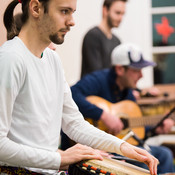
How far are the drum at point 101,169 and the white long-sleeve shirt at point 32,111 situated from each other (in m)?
0.06

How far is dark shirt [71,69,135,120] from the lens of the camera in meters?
2.44

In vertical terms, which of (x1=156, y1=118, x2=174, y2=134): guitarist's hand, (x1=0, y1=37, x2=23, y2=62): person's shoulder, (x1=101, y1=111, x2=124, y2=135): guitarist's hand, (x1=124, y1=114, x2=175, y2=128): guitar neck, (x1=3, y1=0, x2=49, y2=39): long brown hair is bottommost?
(x1=156, y1=118, x2=174, y2=134): guitarist's hand

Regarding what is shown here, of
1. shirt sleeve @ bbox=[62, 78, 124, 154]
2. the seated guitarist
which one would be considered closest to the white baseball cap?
the seated guitarist

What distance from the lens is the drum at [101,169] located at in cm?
117

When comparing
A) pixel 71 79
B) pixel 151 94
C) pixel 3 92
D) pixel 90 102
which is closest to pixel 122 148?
pixel 3 92

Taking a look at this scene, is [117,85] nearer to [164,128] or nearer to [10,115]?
[164,128]

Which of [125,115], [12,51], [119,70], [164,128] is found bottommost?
[164,128]

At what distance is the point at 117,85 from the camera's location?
8.34 ft

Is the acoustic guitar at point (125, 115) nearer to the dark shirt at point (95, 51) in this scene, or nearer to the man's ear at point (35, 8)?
the dark shirt at point (95, 51)

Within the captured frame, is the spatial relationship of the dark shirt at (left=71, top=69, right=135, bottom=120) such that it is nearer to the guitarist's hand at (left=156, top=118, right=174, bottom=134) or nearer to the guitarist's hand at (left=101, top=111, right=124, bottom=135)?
the guitarist's hand at (left=101, top=111, right=124, bottom=135)

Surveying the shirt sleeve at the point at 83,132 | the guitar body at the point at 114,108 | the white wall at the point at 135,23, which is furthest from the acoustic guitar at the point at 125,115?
the white wall at the point at 135,23

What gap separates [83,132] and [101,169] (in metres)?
0.18

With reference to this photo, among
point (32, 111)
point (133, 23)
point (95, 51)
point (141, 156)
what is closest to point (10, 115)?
point (32, 111)

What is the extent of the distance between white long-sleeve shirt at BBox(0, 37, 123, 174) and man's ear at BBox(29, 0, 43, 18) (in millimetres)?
93
